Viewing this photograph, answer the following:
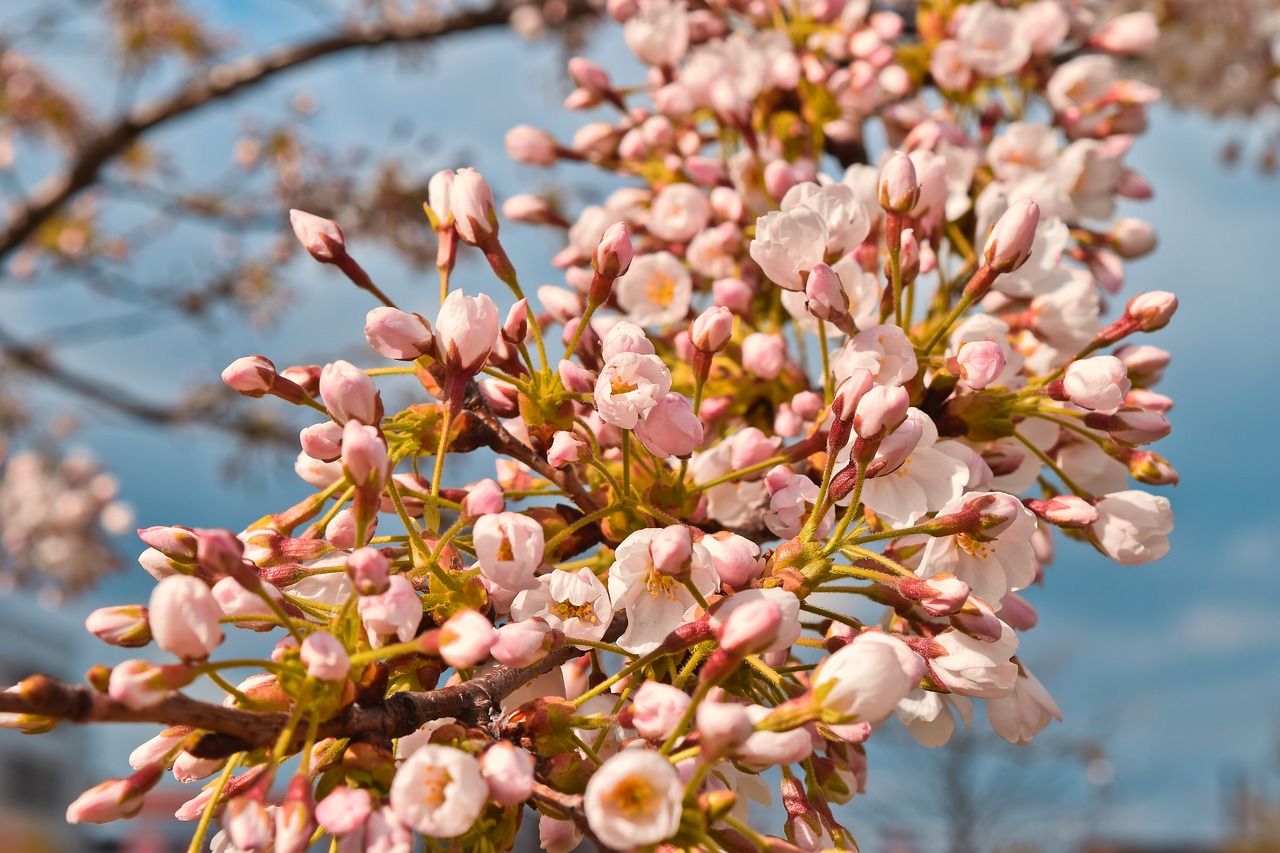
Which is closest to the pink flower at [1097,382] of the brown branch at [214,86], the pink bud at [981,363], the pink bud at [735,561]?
the pink bud at [981,363]

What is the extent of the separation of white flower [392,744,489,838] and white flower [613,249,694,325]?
28.4 inches

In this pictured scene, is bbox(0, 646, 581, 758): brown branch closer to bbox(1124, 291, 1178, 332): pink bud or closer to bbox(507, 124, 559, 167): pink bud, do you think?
bbox(1124, 291, 1178, 332): pink bud

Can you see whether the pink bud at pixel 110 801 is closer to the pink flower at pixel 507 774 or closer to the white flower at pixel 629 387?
the pink flower at pixel 507 774

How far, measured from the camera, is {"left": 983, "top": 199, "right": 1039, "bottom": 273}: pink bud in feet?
3.06

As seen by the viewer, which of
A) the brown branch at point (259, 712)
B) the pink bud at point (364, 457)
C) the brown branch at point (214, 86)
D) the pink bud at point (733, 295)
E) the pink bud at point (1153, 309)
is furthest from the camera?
the brown branch at point (214, 86)

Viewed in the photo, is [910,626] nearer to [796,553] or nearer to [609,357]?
[796,553]

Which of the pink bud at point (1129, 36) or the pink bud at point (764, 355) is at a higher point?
the pink bud at point (1129, 36)

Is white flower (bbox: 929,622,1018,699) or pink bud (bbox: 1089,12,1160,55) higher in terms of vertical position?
pink bud (bbox: 1089,12,1160,55)

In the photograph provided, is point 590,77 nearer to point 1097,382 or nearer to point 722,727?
point 1097,382

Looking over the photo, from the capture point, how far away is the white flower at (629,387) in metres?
0.74

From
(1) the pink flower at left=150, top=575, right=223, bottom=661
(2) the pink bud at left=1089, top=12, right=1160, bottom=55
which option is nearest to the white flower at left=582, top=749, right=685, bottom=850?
(1) the pink flower at left=150, top=575, right=223, bottom=661

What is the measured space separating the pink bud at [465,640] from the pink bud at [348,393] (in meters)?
0.19

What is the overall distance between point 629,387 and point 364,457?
20cm

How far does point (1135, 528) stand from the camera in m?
0.95
